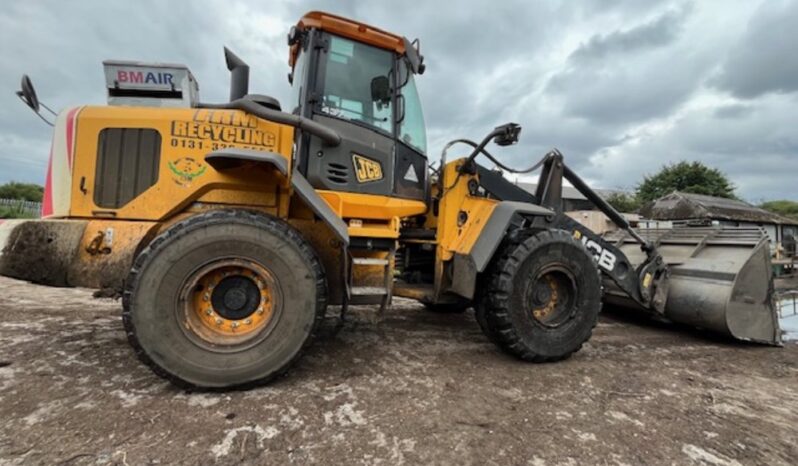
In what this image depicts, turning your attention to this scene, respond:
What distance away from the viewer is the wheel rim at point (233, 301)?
2.67 m

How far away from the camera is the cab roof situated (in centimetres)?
342

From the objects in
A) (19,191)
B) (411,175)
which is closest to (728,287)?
(411,175)

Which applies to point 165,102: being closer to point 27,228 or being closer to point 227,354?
point 27,228

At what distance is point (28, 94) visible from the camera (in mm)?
2742

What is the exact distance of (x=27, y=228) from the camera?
8.64 ft

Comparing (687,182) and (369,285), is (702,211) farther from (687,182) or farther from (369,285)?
(369,285)

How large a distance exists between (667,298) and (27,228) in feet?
19.4

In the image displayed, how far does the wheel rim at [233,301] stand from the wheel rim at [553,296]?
2.16m

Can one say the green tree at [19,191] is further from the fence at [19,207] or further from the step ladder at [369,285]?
the step ladder at [369,285]

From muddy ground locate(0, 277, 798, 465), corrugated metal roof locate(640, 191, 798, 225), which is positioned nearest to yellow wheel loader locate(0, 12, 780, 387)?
muddy ground locate(0, 277, 798, 465)

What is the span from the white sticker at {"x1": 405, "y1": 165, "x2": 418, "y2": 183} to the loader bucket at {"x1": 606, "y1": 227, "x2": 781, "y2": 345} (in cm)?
331

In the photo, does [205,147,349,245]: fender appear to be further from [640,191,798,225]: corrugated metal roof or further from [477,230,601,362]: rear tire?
[640,191,798,225]: corrugated metal roof

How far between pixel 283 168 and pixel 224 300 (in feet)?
3.23

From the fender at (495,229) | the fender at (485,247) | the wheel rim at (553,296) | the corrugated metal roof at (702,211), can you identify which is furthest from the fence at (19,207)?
the corrugated metal roof at (702,211)
